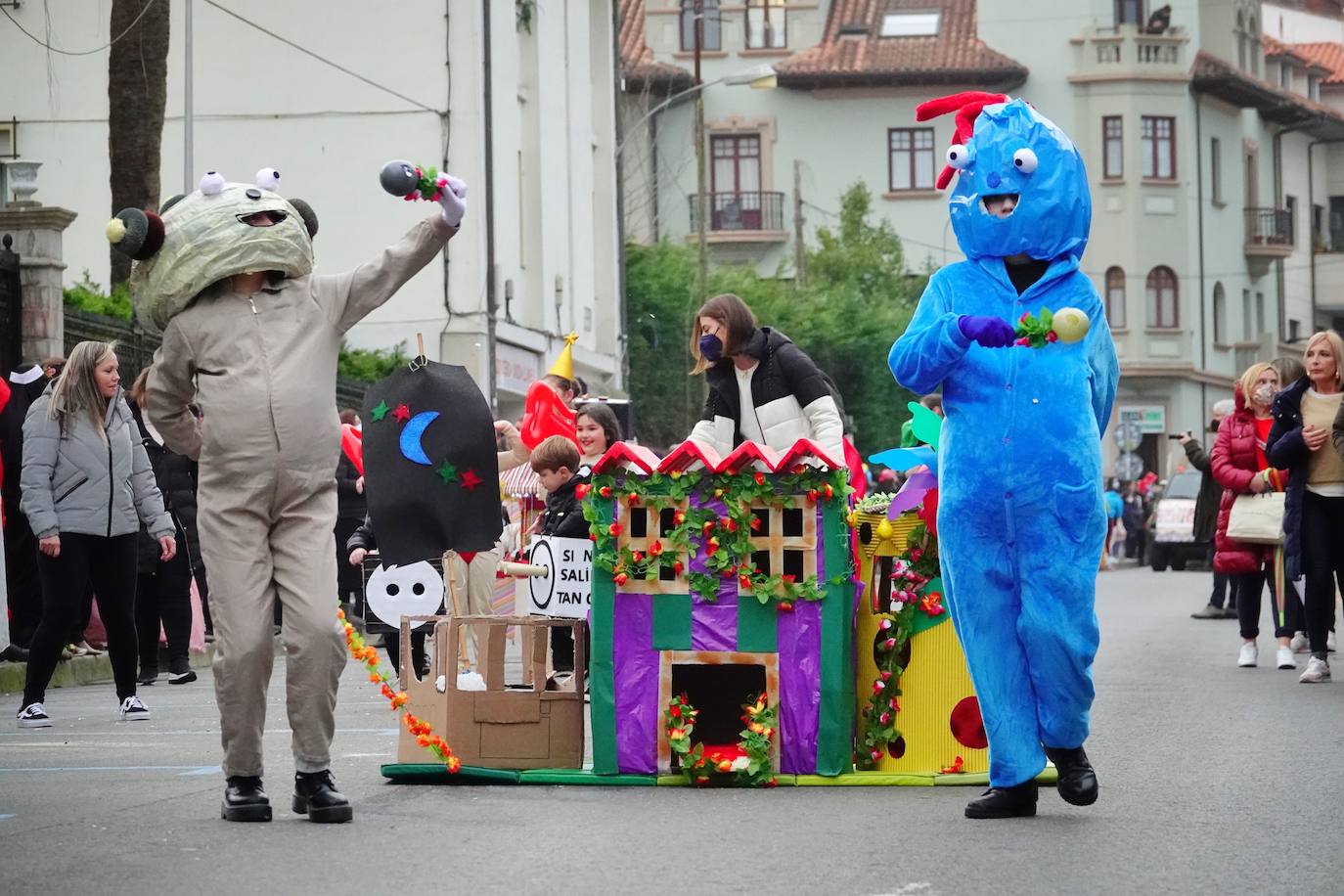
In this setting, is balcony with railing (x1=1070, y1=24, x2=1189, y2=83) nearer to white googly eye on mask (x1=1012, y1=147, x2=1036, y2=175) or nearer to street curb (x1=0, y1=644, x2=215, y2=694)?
street curb (x1=0, y1=644, x2=215, y2=694)

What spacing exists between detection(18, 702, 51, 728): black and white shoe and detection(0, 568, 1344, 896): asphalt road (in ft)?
3.48

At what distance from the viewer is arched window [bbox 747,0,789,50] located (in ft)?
215

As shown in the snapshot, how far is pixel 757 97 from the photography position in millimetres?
64625

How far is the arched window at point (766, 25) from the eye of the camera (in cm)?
6556

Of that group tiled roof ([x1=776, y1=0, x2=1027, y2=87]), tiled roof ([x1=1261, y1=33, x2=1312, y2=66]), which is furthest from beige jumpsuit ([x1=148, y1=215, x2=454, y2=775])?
tiled roof ([x1=1261, y1=33, x2=1312, y2=66])

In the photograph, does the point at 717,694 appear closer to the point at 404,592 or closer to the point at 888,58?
the point at 404,592

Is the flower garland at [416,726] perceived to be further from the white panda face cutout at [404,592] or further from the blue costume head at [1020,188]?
the blue costume head at [1020,188]

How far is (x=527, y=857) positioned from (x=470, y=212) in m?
26.6

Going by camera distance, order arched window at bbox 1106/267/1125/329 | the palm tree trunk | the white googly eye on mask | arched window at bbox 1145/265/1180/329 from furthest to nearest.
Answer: arched window at bbox 1145/265/1180/329, arched window at bbox 1106/267/1125/329, the palm tree trunk, the white googly eye on mask

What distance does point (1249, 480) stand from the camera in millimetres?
14516

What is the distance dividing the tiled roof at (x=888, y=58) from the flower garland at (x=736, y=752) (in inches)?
2214

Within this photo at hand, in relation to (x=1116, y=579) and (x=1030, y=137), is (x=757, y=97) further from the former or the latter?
(x=1030, y=137)

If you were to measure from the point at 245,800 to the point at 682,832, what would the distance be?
1.34 meters

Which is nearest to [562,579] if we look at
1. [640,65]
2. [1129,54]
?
[640,65]
